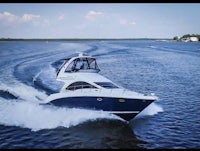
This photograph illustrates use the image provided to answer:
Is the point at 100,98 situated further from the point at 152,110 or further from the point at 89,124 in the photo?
the point at 152,110

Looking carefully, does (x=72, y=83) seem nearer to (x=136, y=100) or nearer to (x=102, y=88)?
(x=102, y=88)

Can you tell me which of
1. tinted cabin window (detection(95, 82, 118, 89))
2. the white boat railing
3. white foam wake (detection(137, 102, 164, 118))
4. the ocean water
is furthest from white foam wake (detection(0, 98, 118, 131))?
white foam wake (detection(137, 102, 164, 118))

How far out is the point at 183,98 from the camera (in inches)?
1094

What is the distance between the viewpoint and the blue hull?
19.6 m

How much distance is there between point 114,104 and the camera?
64.7 ft

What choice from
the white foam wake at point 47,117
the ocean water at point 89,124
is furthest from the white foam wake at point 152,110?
the white foam wake at point 47,117

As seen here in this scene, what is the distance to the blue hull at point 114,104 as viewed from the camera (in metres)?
19.6

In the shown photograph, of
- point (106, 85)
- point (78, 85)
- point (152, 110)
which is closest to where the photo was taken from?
point (106, 85)

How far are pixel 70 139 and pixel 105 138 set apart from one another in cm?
198

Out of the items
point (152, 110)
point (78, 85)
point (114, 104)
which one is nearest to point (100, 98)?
point (114, 104)

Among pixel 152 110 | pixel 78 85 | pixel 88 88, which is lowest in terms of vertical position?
pixel 152 110

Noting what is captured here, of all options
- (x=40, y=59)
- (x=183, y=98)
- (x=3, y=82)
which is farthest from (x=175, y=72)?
(x=3, y=82)

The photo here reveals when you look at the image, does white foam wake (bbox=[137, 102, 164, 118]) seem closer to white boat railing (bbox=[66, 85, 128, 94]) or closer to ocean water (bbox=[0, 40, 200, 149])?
ocean water (bbox=[0, 40, 200, 149])

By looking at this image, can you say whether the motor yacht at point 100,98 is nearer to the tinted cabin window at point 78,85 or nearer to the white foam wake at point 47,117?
the tinted cabin window at point 78,85
